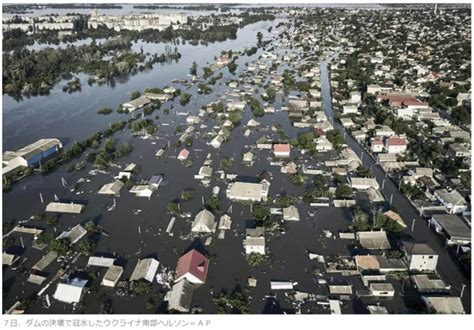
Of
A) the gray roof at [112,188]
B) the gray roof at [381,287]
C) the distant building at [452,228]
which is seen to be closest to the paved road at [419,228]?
the distant building at [452,228]

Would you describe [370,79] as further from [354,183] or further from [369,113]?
[354,183]

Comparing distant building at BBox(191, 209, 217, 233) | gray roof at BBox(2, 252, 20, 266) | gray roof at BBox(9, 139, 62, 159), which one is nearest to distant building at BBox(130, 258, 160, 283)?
distant building at BBox(191, 209, 217, 233)

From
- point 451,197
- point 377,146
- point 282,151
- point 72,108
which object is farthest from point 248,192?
point 72,108

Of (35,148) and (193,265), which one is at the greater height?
(35,148)

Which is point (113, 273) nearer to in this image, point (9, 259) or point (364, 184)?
point (9, 259)

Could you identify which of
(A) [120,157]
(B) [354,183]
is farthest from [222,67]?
(B) [354,183]
